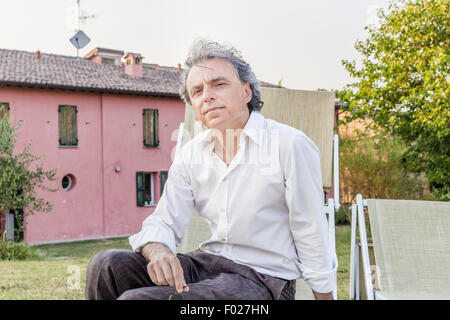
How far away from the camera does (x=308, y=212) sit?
1547 millimetres

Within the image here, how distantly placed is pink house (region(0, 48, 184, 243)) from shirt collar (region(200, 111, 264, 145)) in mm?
14445

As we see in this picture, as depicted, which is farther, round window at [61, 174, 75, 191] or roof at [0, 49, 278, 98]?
round window at [61, 174, 75, 191]

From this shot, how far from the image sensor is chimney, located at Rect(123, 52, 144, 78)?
1836cm

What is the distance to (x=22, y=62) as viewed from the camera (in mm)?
16609

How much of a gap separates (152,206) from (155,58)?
5.61m

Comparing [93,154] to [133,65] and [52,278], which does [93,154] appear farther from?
[52,278]

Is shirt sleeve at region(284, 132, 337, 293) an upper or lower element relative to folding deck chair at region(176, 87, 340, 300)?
lower

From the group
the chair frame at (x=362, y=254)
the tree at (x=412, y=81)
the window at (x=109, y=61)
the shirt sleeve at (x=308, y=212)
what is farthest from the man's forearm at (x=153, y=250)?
the window at (x=109, y=61)

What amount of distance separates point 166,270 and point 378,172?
32.0 ft

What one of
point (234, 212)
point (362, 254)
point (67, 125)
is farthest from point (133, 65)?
point (234, 212)

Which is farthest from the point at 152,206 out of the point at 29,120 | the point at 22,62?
the point at 22,62

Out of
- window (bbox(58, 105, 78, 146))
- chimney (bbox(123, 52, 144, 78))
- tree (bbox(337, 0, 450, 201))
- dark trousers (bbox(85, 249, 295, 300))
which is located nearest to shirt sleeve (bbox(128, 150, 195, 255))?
dark trousers (bbox(85, 249, 295, 300))

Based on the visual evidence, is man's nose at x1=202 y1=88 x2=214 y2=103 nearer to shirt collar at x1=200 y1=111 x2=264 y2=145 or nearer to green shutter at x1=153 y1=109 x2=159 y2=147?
shirt collar at x1=200 y1=111 x2=264 y2=145
